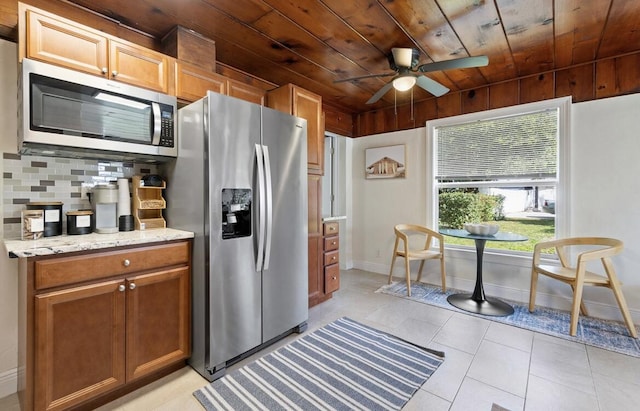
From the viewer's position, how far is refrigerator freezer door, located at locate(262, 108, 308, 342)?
7.04 feet

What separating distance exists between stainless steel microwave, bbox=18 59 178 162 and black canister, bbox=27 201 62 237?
33 centimetres

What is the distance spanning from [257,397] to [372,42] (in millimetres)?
2779

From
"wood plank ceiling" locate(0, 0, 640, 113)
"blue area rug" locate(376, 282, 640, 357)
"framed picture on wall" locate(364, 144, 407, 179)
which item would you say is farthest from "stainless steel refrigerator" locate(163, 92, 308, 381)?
"framed picture on wall" locate(364, 144, 407, 179)

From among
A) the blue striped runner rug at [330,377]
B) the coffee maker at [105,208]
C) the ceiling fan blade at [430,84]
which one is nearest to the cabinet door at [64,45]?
the coffee maker at [105,208]

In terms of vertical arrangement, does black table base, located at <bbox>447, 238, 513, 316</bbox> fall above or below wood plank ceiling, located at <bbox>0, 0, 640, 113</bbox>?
below

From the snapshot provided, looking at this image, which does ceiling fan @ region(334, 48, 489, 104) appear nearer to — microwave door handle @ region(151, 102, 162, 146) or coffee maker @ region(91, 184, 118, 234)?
microwave door handle @ region(151, 102, 162, 146)

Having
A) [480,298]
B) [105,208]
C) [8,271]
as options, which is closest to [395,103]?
[480,298]

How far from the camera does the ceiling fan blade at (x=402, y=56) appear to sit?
2.44 m

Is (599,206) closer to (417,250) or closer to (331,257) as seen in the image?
(417,250)

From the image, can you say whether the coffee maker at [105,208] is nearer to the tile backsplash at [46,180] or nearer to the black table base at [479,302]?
the tile backsplash at [46,180]

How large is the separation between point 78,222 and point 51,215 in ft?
0.44

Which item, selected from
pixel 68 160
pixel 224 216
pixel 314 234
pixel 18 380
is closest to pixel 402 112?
A: pixel 314 234

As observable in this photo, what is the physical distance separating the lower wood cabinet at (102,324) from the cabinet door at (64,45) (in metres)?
1.13

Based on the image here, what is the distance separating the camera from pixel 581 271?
7.72ft
